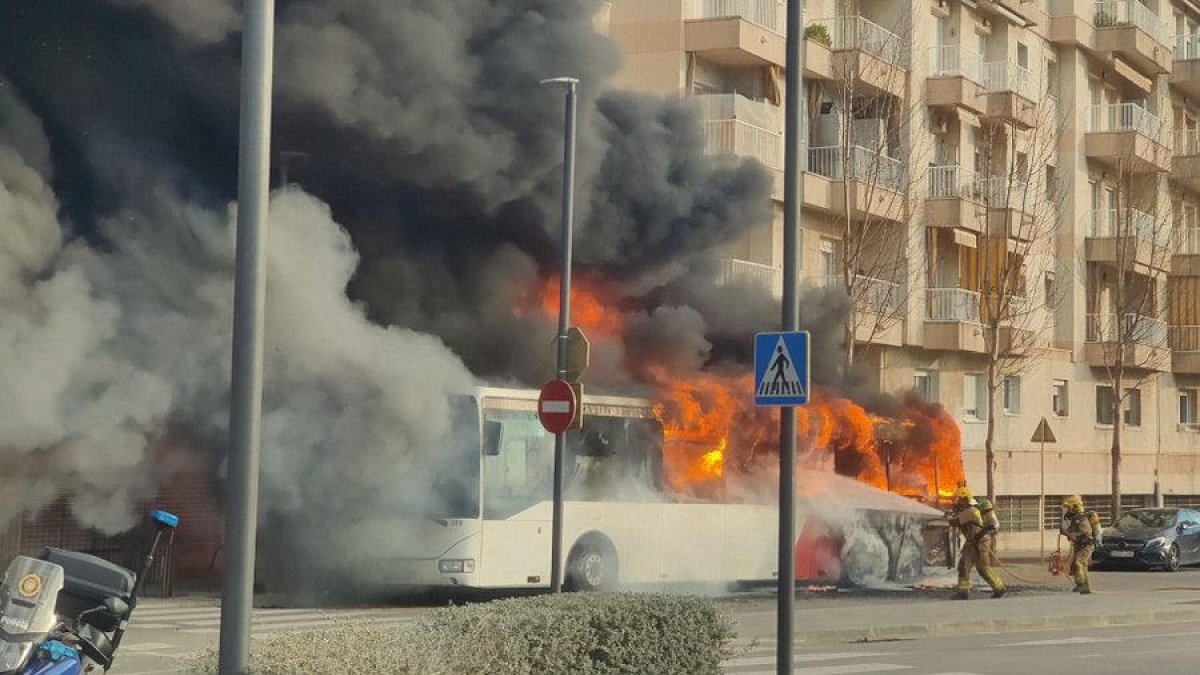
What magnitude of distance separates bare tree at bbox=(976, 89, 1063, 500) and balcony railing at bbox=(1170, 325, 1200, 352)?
6943mm

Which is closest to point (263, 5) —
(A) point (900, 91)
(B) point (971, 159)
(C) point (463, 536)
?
(C) point (463, 536)

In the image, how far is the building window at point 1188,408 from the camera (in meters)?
47.3

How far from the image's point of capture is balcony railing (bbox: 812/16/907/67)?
31922 mm

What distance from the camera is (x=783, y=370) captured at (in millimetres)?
11070

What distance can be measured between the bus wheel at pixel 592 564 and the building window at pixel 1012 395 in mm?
20237

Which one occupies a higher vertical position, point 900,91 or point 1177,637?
point 900,91

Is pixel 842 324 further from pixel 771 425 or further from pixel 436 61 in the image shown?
pixel 436 61

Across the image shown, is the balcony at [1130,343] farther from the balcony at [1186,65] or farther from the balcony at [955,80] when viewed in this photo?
the balcony at [1186,65]

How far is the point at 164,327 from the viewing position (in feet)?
66.8

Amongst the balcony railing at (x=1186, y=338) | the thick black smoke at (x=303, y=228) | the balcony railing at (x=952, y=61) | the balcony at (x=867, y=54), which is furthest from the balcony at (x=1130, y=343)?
the thick black smoke at (x=303, y=228)

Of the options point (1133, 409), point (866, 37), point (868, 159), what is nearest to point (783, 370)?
point (868, 159)

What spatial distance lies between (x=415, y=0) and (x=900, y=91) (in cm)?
1356

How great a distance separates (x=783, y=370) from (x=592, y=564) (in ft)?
31.4

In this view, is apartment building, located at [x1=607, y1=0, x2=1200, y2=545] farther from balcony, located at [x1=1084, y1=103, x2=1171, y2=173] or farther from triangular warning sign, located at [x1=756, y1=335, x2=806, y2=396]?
triangular warning sign, located at [x1=756, y1=335, x2=806, y2=396]
